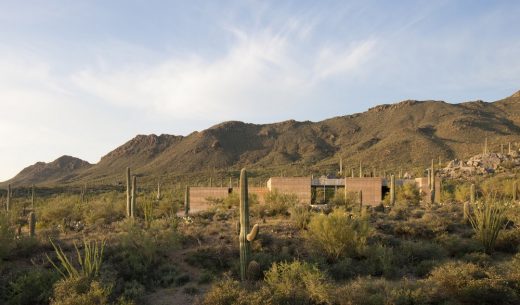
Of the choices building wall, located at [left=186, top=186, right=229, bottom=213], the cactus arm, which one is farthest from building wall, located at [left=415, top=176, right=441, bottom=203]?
the cactus arm

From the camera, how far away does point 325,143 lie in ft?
312

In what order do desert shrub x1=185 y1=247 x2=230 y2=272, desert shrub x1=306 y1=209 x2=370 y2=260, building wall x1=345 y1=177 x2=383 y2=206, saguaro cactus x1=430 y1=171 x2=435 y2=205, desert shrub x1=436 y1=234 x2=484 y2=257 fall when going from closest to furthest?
desert shrub x1=185 y1=247 x2=230 y2=272 → desert shrub x1=306 y1=209 x2=370 y2=260 → desert shrub x1=436 y1=234 x2=484 y2=257 → saguaro cactus x1=430 y1=171 x2=435 y2=205 → building wall x1=345 y1=177 x2=383 y2=206

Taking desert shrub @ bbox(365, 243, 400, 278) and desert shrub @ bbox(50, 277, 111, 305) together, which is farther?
desert shrub @ bbox(365, 243, 400, 278)

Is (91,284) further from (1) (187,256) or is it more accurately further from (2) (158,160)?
(2) (158,160)

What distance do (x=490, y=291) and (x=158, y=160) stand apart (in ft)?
288

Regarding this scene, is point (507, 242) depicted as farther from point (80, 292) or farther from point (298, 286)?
point (80, 292)

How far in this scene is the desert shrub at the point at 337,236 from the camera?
1585 cm

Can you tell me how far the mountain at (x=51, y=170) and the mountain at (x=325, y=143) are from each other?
58 cm

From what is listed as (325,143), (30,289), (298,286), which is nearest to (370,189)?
(298,286)

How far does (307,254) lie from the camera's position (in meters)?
16.2

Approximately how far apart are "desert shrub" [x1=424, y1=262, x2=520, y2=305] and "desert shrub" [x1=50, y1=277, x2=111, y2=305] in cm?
777

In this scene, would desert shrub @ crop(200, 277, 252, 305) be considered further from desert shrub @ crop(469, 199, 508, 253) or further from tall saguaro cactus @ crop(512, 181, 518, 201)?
tall saguaro cactus @ crop(512, 181, 518, 201)

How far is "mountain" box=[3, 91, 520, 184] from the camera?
70000 millimetres

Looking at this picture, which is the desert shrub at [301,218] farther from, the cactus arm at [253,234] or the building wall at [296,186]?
the building wall at [296,186]
